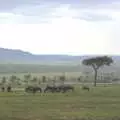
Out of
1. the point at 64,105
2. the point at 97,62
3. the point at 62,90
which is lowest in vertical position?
the point at 64,105

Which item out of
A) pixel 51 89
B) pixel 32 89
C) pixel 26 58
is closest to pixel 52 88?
pixel 51 89

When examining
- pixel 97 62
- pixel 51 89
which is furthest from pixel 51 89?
pixel 97 62

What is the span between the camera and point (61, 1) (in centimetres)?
198

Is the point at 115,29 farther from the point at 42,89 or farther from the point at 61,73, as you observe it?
the point at 42,89

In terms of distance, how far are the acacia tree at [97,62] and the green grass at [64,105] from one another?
0.13 m

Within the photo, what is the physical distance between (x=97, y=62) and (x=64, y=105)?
39 cm

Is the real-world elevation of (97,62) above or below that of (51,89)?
above

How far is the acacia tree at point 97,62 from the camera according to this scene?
197cm

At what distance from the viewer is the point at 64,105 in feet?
6.40

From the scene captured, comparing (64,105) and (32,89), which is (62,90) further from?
(32,89)

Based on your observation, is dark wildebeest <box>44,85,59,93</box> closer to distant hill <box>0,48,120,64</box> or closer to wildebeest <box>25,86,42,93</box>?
wildebeest <box>25,86,42,93</box>

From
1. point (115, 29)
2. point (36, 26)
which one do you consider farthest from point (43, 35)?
point (115, 29)

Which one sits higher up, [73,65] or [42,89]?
[73,65]

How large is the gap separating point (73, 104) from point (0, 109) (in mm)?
524
